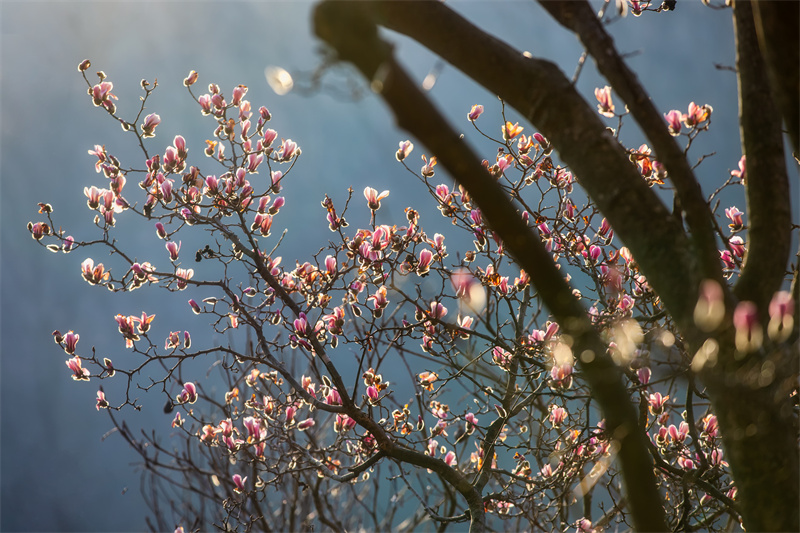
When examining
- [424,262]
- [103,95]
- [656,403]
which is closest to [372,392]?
[424,262]

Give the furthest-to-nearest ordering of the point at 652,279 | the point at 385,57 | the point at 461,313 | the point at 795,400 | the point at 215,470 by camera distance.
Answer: the point at 215,470
the point at 461,313
the point at 795,400
the point at 652,279
the point at 385,57

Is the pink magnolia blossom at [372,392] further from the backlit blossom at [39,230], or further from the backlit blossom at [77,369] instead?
the backlit blossom at [39,230]

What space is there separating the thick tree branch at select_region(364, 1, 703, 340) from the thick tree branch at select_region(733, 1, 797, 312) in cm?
17

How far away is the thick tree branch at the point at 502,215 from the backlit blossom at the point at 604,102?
109 cm

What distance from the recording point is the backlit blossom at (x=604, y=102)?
5.99 ft

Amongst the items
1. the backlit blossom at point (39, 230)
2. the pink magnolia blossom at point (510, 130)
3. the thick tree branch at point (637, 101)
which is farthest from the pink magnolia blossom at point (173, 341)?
the thick tree branch at point (637, 101)

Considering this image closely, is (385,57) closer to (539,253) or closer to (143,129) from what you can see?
(539,253)

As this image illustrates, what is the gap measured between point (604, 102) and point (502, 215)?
3.76 feet

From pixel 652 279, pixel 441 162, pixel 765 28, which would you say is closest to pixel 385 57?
pixel 441 162

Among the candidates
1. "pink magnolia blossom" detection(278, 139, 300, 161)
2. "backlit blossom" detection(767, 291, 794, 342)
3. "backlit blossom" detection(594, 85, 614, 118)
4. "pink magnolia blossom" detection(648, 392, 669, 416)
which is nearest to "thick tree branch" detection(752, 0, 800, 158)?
"backlit blossom" detection(767, 291, 794, 342)

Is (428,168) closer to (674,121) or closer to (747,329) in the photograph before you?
(674,121)

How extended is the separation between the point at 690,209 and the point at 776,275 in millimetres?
198

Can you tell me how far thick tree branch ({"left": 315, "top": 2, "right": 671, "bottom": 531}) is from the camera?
31.4 inches

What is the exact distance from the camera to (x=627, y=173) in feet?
3.42
